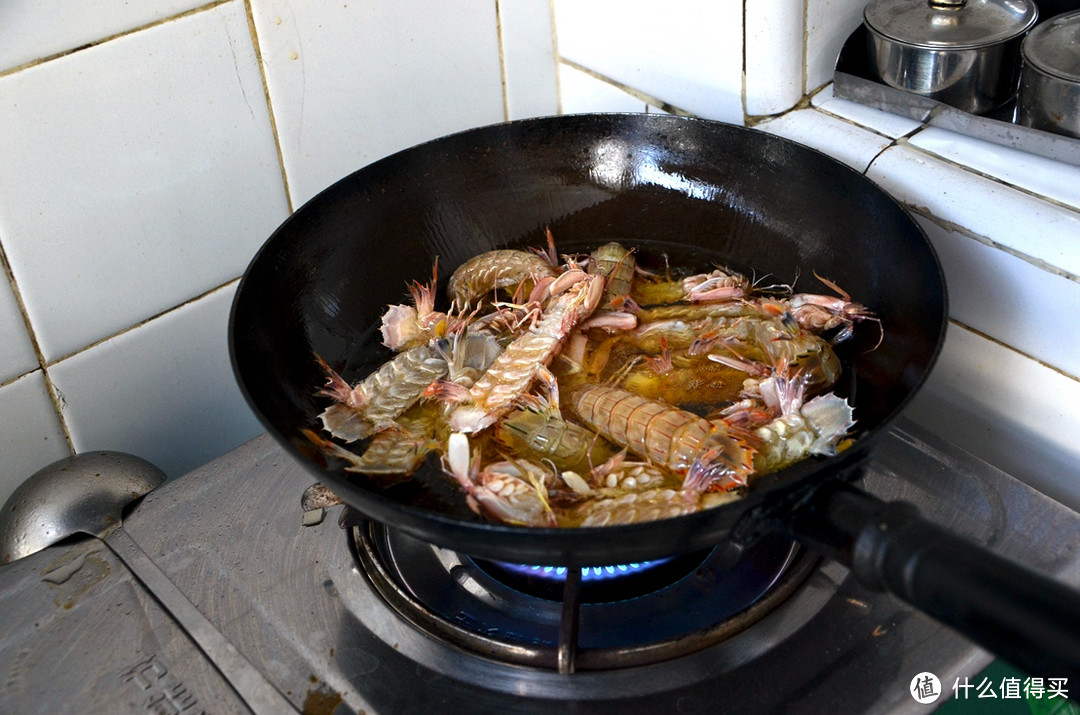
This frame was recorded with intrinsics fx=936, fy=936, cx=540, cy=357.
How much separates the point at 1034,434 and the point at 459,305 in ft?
2.91

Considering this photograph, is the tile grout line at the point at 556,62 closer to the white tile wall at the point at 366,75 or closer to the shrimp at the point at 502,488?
the white tile wall at the point at 366,75

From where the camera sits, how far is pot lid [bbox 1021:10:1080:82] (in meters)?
1.34

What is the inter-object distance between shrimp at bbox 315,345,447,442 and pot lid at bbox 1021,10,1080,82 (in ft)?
3.20

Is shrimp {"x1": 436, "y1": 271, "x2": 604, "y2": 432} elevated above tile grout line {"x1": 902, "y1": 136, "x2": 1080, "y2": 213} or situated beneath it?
situated beneath

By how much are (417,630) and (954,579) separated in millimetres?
633

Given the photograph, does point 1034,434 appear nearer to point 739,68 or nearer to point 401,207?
point 739,68

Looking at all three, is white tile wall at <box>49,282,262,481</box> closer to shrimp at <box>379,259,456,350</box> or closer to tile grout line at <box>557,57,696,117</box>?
shrimp at <box>379,259,456,350</box>

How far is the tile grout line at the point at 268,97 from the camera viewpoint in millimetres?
1421

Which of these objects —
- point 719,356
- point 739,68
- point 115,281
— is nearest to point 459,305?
point 719,356

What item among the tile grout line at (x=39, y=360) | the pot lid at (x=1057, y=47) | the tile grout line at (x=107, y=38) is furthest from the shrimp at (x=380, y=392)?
the pot lid at (x=1057, y=47)

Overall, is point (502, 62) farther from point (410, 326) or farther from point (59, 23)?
point (59, 23)

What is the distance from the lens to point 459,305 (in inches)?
59.3

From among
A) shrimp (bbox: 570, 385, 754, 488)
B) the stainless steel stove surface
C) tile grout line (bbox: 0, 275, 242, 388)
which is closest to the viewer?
the stainless steel stove surface

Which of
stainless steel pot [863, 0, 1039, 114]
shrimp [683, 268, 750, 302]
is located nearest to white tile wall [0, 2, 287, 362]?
shrimp [683, 268, 750, 302]
